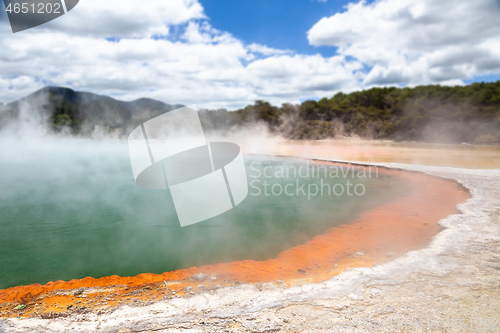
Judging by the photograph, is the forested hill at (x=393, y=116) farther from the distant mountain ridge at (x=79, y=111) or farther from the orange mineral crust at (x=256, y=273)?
the orange mineral crust at (x=256, y=273)

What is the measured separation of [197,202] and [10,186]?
22.5ft

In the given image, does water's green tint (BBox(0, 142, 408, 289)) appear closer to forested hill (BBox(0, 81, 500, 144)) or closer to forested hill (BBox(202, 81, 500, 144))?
forested hill (BBox(0, 81, 500, 144))

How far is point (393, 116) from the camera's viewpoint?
3412 cm

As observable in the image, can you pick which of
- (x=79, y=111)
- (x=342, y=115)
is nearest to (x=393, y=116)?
(x=342, y=115)

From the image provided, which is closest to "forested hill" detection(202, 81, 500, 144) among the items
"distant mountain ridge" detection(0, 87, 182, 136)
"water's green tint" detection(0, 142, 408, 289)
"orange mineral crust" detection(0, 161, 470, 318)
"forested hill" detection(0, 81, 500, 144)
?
"forested hill" detection(0, 81, 500, 144)

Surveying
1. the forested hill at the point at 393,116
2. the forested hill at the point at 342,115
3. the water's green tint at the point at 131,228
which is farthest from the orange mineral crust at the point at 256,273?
the forested hill at the point at 393,116

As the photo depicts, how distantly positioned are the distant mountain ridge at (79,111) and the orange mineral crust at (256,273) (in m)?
24.5

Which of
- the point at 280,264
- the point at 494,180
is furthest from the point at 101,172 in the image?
the point at 494,180

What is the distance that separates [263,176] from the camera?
40.7 feet

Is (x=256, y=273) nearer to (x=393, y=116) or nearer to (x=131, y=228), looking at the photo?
(x=131, y=228)

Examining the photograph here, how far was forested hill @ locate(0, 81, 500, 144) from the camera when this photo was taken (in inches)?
1072

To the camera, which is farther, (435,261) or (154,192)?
(154,192)

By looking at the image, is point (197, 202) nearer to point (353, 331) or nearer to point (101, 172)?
point (353, 331)

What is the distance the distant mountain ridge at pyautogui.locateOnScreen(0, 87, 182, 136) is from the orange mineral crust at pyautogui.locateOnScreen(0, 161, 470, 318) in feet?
80.3
